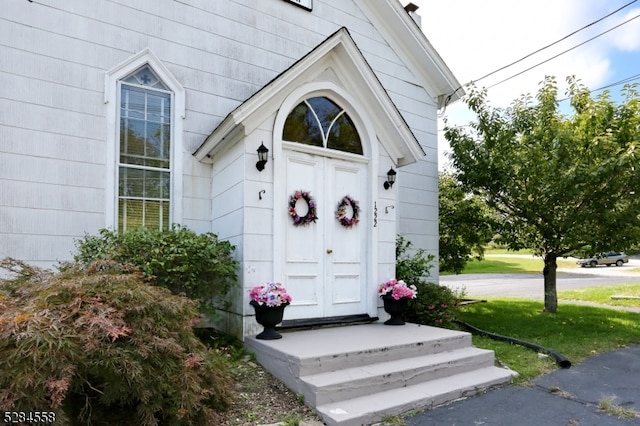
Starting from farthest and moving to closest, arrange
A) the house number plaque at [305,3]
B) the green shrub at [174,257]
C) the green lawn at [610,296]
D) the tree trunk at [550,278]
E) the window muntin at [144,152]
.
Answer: the green lawn at [610,296] → the tree trunk at [550,278] → the house number plaque at [305,3] → the window muntin at [144,152] → the green shrub at [174,257]

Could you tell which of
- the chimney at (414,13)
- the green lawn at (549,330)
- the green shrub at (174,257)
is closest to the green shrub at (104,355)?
the green shrub at (174,257)

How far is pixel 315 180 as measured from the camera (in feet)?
20.4

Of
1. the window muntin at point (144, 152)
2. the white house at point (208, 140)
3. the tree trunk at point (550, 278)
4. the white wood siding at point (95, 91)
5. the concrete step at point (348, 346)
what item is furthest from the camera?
the tree trunk at point (550, 278)

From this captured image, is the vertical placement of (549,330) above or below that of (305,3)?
below

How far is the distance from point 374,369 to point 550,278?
6.62 meters

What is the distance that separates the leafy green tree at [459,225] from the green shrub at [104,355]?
735 centimetres

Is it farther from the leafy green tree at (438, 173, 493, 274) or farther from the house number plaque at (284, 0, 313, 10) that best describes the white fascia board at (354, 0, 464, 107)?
the leafy green tree at (438, 173, 493, 274)

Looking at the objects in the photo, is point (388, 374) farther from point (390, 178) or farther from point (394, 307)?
point (390, 178)

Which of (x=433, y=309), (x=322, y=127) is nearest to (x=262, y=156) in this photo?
(x=322, y=127)

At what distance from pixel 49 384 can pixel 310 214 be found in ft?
13.1

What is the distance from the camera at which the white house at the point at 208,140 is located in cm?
527

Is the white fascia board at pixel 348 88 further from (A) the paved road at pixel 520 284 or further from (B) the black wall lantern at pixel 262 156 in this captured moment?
(A) the paved road at pixel 520 284

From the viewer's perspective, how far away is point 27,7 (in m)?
5.30

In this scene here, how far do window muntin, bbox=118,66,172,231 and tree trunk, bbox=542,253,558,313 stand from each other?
7.90 m
